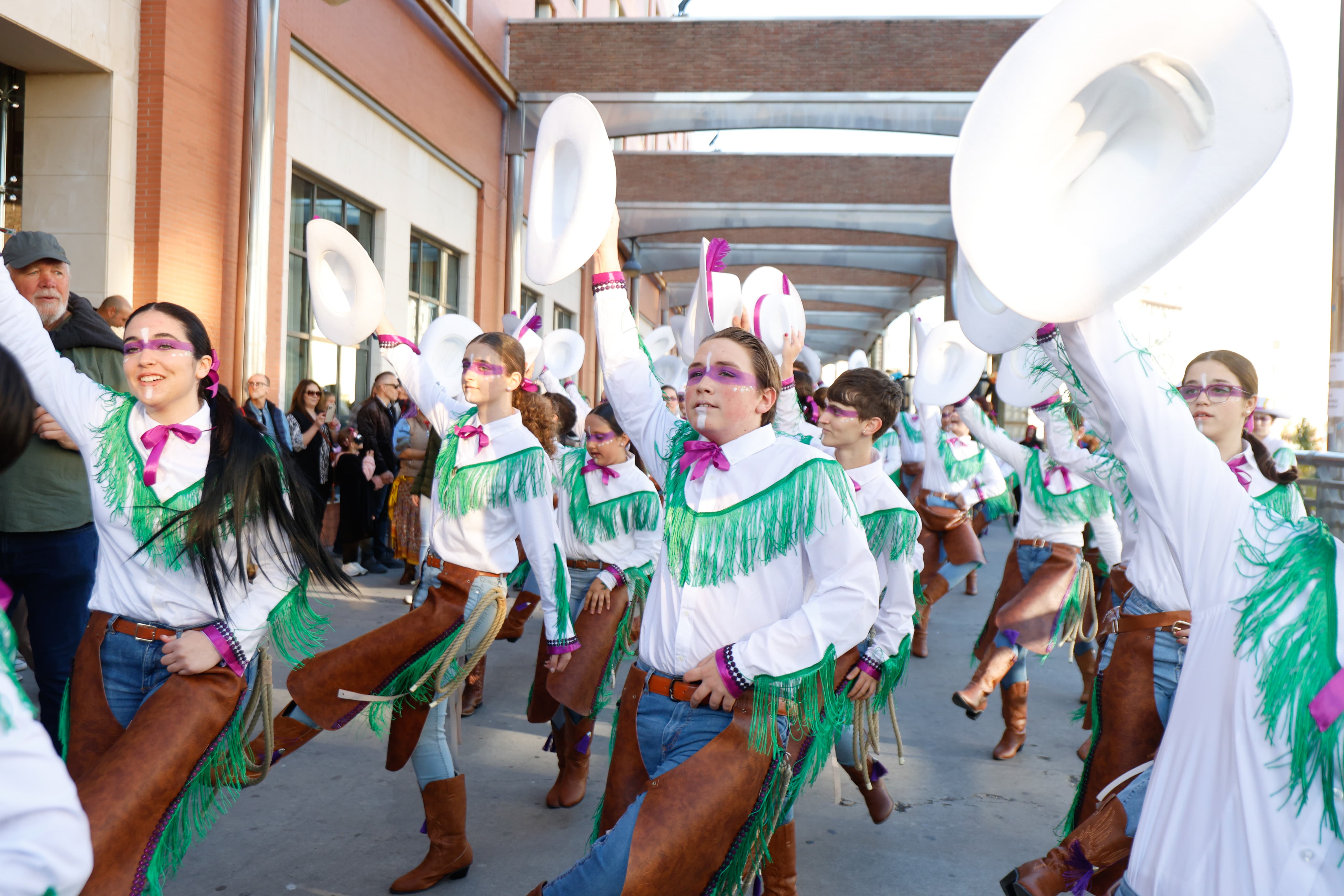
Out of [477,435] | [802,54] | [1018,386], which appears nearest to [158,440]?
[477,435]

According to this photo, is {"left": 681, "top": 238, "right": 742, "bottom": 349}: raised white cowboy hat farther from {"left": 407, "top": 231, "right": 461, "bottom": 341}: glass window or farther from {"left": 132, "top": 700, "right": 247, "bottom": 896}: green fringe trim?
{"left": 407, "top": 231, "right": 461, "bottom": 341}: glass window

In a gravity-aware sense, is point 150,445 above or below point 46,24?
below

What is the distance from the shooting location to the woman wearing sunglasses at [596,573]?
403cm

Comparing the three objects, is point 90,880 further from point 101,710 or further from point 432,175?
point 432,175

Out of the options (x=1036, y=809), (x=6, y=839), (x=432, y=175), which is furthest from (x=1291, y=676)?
(x=432, y=175)

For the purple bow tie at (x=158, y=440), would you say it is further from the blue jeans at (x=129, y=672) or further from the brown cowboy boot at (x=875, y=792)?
the brown cowboy boot at (x=875, y=792)

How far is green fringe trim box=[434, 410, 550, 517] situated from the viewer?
11.9 ft

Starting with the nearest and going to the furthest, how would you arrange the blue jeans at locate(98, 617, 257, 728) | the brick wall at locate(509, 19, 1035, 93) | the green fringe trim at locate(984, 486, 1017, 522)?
1. the blue jeans at locate(98, 617, 257, 728)
2. the green fringe trim at locate(984, 486, 1017, 522)
3. the brick wall at locate(509, 19, 1035, 93)

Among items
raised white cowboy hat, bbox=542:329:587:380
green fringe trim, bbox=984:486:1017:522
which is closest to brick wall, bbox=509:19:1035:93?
raised white cowboy hat, bbox=542:329:587:380

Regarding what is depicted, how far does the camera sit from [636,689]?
2385 mm

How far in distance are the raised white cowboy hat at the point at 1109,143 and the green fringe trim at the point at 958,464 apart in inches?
225

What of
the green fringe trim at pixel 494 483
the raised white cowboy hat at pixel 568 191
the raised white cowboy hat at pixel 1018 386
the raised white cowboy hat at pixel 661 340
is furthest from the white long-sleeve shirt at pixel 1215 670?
the raised white cowboy hat at pixel 661 340

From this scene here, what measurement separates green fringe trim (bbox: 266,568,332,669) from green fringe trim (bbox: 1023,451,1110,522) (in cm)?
398

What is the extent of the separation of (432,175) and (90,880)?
1162 cm
